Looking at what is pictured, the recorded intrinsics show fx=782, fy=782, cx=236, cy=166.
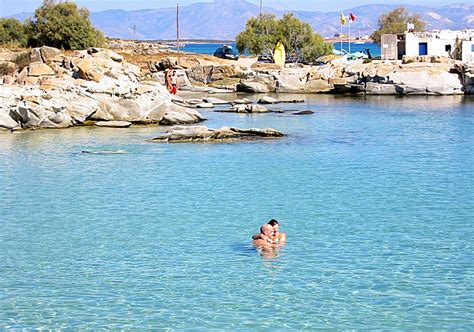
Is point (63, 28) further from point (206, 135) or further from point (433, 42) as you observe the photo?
point (206, 135)

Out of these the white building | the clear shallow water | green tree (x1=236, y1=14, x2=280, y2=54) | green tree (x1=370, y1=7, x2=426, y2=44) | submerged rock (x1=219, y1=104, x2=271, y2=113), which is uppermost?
green tree (x1=370, y1=7, x2=426, y2=44)

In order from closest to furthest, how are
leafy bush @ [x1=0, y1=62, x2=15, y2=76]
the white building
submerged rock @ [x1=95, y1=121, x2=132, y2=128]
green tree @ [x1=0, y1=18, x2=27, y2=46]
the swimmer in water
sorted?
the swimmer in water, submerged rock @ [x1=95, y1=121, x2=132, y2=128], leafy bush @ [x1=0, y1=62, x2=15, y2=76], the white building, green tree @ [x1=0, y1=18, x2=27, y2=46]

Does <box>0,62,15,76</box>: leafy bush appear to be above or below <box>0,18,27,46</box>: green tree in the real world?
below

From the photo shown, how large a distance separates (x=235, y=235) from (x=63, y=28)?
64323 millimetres

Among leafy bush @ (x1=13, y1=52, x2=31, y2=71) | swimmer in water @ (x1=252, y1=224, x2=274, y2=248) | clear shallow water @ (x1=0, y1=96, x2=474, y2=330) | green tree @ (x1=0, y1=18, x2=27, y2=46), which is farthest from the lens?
green tree @ (x1=0, y1=18, x2=27, y2=46)

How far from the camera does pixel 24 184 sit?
2734cm

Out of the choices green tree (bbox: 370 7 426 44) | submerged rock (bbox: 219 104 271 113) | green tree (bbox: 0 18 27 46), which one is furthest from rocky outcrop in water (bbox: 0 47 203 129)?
green tree (bbox: 370 7 426 44)

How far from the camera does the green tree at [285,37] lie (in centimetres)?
9625

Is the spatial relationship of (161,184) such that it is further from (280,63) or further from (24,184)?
(280,63)

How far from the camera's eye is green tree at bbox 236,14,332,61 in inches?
3789

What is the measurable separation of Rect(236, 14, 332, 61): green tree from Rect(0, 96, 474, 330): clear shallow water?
2379 inches

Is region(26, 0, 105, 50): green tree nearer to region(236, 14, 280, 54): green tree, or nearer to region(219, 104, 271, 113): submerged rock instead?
region(236, 14, 280, 54): green tree

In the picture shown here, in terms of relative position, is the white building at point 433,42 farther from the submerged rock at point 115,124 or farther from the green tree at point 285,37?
the submerged rock at point 115,124

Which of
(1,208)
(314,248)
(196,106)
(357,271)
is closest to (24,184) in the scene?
(1,208)
